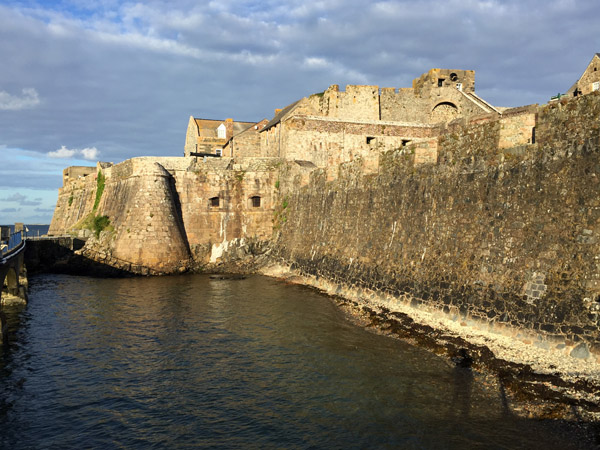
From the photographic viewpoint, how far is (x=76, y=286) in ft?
89.3

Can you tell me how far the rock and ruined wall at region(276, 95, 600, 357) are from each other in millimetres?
22

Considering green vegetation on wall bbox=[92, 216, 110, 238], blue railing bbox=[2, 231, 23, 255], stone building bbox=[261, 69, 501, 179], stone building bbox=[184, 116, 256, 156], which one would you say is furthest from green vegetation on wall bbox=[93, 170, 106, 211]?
blue railing bbox=[2, 231, 23, 255]

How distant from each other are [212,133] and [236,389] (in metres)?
48.4

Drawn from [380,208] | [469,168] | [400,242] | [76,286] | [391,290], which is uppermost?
[469,168]

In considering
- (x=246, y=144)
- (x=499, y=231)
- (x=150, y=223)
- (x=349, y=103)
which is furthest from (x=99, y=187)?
(x=499, y=231)

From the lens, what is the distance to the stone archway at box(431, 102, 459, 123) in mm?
38781

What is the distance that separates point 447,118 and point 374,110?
6.35 metres

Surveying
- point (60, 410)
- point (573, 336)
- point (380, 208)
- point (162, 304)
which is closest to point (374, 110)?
point (380, 208)

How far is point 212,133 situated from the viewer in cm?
5647

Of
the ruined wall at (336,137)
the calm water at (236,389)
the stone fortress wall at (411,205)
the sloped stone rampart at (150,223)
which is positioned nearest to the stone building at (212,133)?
the stone fortress wall at (411,205)

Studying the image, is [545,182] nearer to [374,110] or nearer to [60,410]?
[60,410]

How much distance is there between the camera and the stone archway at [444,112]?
3878 centimetres

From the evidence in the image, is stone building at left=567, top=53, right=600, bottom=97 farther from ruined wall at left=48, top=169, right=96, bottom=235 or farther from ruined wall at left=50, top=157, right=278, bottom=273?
ruined wall at left=48, top=169, right=96, bottom=235

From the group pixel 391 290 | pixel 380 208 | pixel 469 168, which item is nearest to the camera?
pixel 469 168
